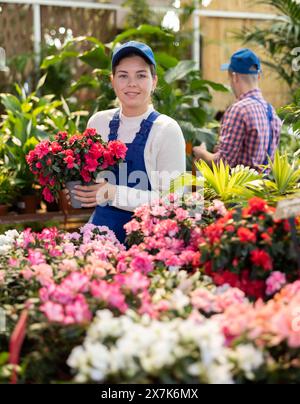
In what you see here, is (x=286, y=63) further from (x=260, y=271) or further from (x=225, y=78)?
(x=260, y=271)

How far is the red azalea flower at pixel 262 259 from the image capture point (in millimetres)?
1595

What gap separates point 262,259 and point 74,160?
0.93 meters

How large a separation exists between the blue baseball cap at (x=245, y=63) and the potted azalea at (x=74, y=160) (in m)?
1.91

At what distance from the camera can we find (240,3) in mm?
7707

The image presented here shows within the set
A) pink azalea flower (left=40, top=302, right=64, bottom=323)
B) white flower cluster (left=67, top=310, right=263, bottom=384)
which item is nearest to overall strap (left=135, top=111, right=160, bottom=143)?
pink azalea flower (left=40, top=302, right=64, bottom=323)

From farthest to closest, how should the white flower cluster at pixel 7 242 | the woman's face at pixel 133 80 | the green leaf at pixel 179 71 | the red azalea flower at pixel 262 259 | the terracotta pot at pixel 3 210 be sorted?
1. the green leaf at pixel 179 71
2. the terracotta pot at pixel 3 210
3. the woman's face at pixel 133 80
4. the white flower cluster at pixel 7 242
5. the red azalea flower at pixel 262 259

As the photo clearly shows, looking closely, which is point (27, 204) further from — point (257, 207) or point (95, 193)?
point (257, 207)

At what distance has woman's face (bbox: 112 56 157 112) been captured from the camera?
2537mm

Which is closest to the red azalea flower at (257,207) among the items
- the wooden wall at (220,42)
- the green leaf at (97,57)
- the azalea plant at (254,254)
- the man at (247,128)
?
the azalea plant at (254,254)

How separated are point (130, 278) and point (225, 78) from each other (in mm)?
6392

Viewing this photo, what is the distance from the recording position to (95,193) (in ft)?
7.77

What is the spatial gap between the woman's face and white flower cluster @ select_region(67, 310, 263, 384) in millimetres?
1423

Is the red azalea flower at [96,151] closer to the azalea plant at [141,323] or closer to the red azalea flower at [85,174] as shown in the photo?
the red azalea flower at [85,174]

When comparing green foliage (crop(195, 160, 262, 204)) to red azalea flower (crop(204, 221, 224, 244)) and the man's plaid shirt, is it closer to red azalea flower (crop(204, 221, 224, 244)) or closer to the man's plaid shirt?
red azalea flower (crop(204, 221, 224, 244))
